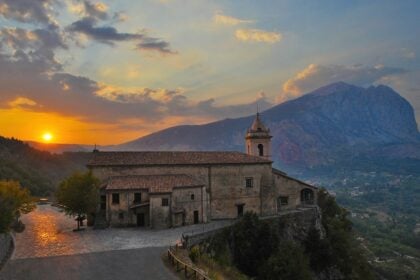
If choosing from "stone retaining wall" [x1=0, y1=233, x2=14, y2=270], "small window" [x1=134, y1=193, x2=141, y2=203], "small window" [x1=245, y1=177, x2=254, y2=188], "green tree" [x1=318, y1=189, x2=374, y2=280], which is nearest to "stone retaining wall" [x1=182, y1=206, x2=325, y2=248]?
"green tree" [x1=318, y1=189, x2=374, y2=280]

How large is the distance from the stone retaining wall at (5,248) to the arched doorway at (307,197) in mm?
39433

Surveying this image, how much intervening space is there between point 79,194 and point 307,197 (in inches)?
1345

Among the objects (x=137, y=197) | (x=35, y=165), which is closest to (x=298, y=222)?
(x=137, y=197)

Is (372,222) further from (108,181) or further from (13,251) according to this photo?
(13,251)

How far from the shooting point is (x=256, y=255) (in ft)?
128

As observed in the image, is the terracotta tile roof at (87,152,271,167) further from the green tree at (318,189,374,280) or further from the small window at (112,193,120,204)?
the green tree at (318,189,374,280)

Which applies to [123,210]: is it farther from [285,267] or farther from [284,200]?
[284,200]

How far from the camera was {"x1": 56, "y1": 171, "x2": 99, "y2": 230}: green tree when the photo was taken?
125 feet

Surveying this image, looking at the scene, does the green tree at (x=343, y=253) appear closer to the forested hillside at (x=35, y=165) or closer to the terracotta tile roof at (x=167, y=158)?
the terracotta tile roof at (x=167, y=158)

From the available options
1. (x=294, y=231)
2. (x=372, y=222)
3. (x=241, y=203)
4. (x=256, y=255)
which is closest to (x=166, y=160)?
(x=241, y=203)

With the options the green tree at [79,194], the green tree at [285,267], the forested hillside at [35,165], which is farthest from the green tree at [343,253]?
the forested hillside at [35,165]

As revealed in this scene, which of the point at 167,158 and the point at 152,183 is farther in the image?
the point at 167,158

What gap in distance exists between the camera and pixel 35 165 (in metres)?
117

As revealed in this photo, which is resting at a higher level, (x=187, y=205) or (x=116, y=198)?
(x=116, y=198)
